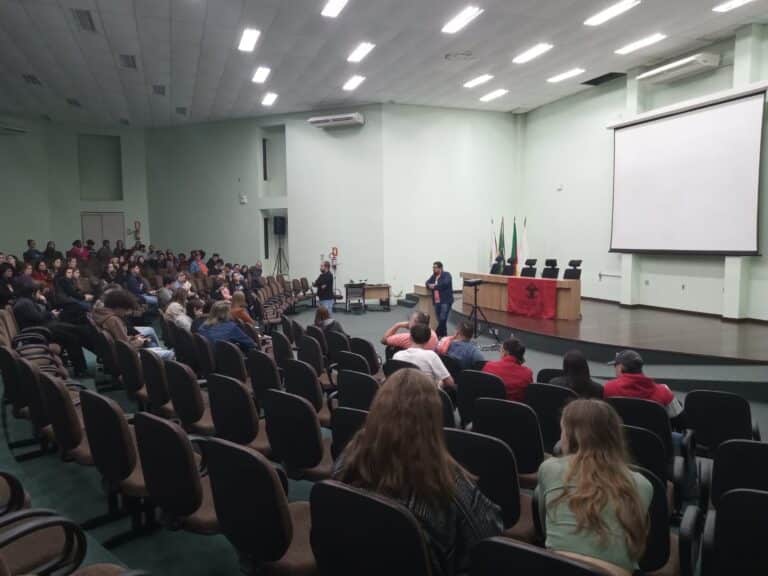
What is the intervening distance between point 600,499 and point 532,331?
22.9ft

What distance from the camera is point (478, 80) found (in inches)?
475

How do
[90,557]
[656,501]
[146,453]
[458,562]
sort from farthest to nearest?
[90,557] < [146,453] < [656,501] < [458,562]

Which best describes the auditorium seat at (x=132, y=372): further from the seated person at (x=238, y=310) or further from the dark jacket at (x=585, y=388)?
the dark jacket at (x=585, y=388)

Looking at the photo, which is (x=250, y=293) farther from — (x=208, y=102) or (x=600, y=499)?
(x=600, y=499)

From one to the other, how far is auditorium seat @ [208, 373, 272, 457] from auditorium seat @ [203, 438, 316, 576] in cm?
101

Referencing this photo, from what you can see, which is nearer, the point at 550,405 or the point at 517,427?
the point at 517,427

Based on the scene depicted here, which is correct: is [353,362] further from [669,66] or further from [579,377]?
[669,66]

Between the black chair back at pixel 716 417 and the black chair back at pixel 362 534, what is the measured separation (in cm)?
269

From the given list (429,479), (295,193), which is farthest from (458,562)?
(295,193)

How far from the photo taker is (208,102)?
45.9 feet

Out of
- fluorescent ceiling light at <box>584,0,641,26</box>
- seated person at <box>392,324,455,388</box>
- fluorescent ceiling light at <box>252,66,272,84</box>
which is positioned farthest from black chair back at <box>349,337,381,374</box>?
fluorescent ceiling light at <box>252,66,272,84</box>

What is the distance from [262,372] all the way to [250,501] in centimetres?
221

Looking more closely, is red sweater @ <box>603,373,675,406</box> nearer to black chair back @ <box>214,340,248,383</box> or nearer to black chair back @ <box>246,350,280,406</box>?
black chair back @ <box>246,350,280,406</box>

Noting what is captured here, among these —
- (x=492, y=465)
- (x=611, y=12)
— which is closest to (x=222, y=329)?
(x=492, y=465)
